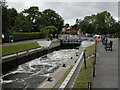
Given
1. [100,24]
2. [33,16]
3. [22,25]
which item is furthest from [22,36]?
[100,24]

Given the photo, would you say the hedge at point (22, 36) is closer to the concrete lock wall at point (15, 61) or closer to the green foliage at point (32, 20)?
the green foliage at point (32, 20)

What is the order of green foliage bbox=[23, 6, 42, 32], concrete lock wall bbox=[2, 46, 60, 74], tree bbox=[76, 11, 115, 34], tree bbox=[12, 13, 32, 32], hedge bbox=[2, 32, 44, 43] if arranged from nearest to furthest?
concrete lock wall bbox=[2, 46, 60, 74]
hedge bbox=[2, 32, 44, 43]
tree bbox=[12, 13, 32, 32]
green foliage bbox=[23, 6, 42, 32]
tree bbox=[76, 11, 115, 34]

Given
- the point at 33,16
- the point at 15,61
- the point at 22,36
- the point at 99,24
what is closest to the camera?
the point at 15,61

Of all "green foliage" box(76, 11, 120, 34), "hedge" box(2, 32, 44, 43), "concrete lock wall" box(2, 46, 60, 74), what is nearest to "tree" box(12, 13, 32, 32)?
"hedge" box(2, 32, 44, 43)

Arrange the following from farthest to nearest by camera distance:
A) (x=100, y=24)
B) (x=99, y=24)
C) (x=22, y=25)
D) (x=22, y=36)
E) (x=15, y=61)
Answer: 1. (x=99, y=24)
2. (x=100, y=24)
3. (x=22, y=25)
4. (x=22, y=36)
5. (x=15, y=61)

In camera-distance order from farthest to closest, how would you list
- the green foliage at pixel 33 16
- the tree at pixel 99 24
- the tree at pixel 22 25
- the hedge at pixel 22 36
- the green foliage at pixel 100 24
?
the tree at pixel 99 24 < the green foliage at pixel 100 24 < the green foliage at pixel 33 16 < the tree at pixel 22 25 < the hedge at pixel 22 36

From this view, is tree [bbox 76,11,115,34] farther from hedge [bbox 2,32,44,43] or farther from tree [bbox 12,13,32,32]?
tree [bbox 12,13,32,32]

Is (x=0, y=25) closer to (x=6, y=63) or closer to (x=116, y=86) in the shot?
(x=6, y=63)

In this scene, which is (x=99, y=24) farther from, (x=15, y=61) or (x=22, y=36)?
(x=15, y=61)

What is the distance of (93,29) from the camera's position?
93438 millimetres

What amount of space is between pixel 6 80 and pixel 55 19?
2629 inches

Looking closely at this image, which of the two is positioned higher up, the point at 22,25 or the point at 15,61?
the point at 22,25

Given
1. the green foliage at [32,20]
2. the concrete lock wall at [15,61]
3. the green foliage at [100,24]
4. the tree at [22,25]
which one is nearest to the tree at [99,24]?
the green foliage at [100,24]

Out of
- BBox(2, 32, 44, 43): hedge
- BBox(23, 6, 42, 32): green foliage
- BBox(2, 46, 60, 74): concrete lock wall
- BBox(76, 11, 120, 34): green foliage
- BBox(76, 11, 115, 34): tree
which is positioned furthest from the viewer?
BBox(76, 11, 115, 34): tree
